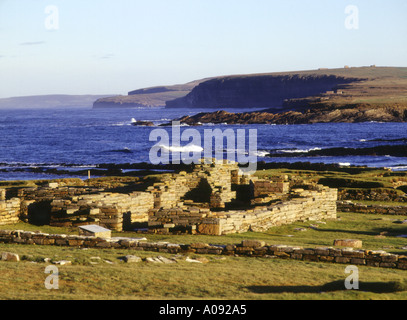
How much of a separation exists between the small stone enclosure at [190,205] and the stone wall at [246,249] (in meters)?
3.65

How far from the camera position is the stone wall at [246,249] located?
16906 millimetres

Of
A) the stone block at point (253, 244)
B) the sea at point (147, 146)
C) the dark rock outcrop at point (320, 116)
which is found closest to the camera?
the stone block at point (253, 244)

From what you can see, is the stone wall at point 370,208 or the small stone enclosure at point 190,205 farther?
the stone wall at point 370,208

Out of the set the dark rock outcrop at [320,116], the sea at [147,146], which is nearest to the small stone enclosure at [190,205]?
the sea at [147,146]

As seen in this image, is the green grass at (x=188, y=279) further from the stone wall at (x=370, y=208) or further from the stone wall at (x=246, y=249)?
the stone wall at (x=370, y=208)

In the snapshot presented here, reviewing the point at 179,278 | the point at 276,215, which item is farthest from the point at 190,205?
the point at 179,278

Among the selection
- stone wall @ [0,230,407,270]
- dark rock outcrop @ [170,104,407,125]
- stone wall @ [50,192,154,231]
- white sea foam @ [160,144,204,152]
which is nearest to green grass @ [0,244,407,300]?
stone wall @ [0,230,407,270]

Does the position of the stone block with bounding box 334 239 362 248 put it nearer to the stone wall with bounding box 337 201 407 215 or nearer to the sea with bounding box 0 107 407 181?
the stone wall with bounding box 337 201 407 215

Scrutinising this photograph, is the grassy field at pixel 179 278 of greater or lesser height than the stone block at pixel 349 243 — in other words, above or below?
above

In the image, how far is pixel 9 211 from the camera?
81.5 feet

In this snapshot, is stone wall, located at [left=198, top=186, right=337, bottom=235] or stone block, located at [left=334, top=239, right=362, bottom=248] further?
stone wall, located at [left=198, top=186, right=337, bottom=235]

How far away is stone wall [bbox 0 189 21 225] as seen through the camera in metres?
24.6

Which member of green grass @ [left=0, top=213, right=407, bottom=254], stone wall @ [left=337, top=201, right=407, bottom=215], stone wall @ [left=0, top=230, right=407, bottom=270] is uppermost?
stone wall @ [left=0, top=230, right=407, bottom=270]
